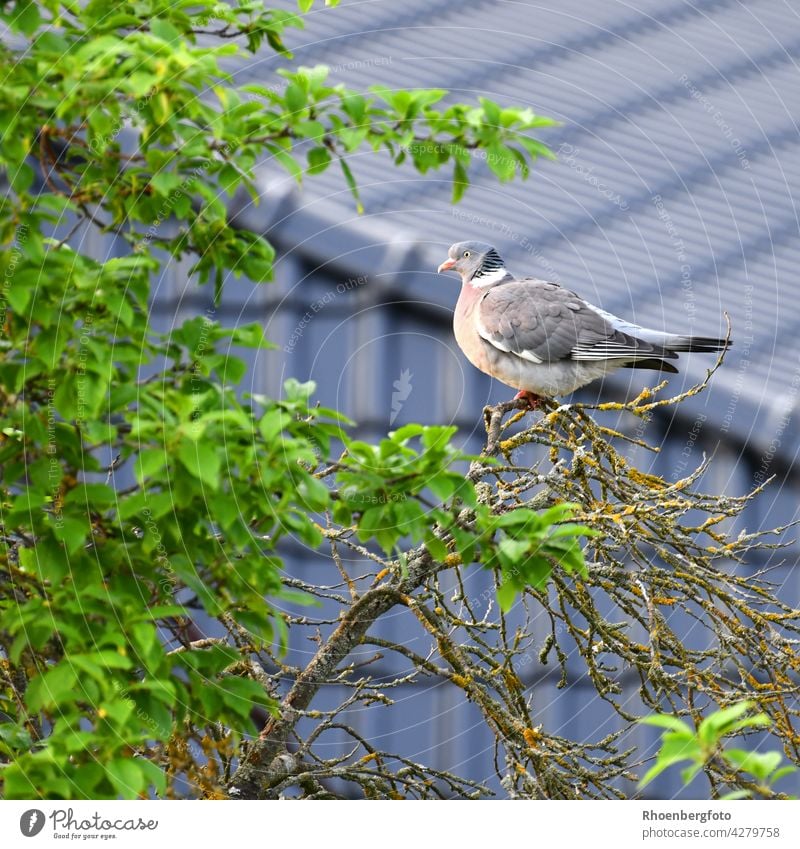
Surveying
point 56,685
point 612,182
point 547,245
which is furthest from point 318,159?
point 612,182

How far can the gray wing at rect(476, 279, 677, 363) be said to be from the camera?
248 cm

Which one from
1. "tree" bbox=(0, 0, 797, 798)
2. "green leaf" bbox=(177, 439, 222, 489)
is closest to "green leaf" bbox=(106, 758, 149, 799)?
"tree" bbox=(0, 0, 797, 798)

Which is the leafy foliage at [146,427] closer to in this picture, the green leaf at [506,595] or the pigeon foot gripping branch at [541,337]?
the green leaf at [506,595]

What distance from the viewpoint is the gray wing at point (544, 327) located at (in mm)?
2482

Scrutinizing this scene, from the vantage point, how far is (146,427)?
1526 millimetres

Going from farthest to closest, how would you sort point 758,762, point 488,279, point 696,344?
point 488,279, point 696,344, point 758,762

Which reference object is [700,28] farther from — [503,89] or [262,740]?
[262,740]

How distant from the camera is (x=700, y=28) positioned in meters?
4.91

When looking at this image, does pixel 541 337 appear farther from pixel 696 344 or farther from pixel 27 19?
pixel 27 19

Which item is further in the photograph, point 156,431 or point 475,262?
point 475,262

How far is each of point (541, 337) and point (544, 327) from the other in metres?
0.03

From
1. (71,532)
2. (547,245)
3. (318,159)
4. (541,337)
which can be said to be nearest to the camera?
(71,532)
